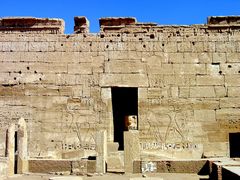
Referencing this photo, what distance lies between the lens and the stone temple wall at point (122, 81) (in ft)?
47.8

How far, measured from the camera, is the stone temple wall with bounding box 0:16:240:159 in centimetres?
1455

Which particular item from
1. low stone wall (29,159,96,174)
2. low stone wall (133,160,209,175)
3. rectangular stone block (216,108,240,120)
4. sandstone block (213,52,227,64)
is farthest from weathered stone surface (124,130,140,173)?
sandstone block (213,52,227,64)

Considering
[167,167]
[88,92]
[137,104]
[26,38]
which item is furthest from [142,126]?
[26,38]

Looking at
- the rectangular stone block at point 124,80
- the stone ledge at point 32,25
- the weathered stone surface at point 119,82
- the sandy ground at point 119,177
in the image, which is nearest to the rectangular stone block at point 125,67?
the weathered stone surface at point 119,82

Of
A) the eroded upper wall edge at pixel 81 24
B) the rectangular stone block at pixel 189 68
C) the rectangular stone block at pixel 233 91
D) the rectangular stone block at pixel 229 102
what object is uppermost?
the eroded upper wall edge at pixel 81 24

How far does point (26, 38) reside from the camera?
15.4 m

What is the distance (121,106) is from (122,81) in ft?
5.14

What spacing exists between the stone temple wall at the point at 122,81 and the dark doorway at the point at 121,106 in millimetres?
655

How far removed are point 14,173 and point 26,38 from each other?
6.07 metres

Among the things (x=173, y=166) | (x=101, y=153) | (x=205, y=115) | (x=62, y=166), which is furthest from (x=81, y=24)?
(x=173, y=166)

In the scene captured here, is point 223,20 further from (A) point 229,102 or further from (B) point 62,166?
(B) point 62,166

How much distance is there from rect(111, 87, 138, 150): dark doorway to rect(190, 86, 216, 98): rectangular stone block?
2165mm

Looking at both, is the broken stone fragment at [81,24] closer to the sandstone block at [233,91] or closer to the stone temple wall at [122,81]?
the stone temple wall at [122,81]

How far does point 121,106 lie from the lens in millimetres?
16062
